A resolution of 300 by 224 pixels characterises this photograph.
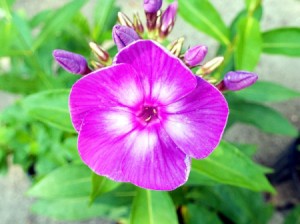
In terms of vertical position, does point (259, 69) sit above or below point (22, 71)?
below

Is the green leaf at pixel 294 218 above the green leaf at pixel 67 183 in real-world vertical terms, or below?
below

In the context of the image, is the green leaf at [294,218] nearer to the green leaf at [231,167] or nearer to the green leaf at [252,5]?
the green leaf at [231,167]

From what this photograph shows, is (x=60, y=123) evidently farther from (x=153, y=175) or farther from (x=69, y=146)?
(x=153, y=175)

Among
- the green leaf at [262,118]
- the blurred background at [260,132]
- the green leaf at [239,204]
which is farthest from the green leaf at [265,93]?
the blurred background at [260,132]

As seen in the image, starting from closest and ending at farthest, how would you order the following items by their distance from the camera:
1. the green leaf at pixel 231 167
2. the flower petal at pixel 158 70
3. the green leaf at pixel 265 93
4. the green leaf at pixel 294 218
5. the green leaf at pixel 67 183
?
1. the flower petal at pixel 158 70
2. the green leaf at pixel 231 167
3. the green leaf at pixel 67 183
4. the green leaf at pixel 265 93
5. the green leaf at pixel 294 218

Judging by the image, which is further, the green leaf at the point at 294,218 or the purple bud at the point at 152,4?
the green leaf at the point at 294,218

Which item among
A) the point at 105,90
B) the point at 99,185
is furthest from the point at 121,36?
the point at 99,185

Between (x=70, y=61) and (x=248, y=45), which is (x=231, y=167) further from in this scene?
(x=70, y=61)

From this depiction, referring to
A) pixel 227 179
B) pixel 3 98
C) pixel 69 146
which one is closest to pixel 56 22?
pixel 69 146

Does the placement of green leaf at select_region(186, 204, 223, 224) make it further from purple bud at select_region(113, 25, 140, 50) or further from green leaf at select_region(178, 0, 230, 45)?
purple bud at select_region(113, 25, 140, 50)
